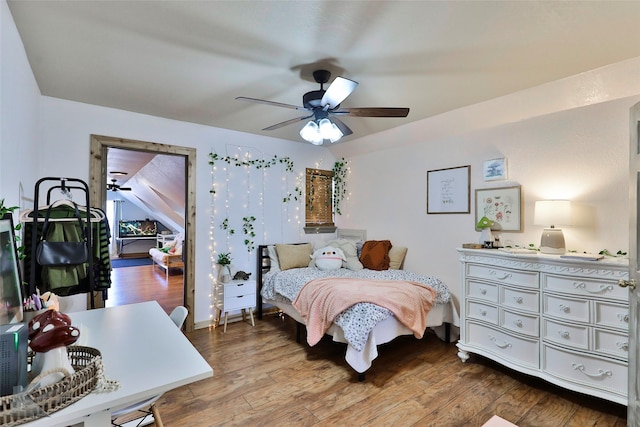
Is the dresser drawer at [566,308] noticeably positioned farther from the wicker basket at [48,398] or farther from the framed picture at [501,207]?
the wicker basket at [48,398]

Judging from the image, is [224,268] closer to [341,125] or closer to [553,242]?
[341,125]

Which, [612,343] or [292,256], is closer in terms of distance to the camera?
[612,343]

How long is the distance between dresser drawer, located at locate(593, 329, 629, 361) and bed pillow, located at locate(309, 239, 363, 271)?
231 cm

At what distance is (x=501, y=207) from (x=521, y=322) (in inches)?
43.2

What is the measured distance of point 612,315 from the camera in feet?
6.84

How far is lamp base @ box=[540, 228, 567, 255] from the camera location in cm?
251

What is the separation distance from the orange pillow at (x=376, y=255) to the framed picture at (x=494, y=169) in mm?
1431

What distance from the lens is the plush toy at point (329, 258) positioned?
391 cm

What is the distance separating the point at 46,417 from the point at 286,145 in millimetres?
3956

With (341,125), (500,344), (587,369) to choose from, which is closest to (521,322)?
(500,344)

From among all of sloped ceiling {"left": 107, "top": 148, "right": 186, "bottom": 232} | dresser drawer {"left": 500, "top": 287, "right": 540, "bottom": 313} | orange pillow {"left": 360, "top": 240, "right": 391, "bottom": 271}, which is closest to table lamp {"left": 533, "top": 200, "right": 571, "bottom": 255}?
dresser drawer {"left": 500, "top": 287, "right": 540, "bottom": 313}

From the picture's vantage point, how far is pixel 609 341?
82.4 inches

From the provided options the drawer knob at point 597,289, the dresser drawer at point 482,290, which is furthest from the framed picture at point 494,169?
the drawer knob at point 597,289

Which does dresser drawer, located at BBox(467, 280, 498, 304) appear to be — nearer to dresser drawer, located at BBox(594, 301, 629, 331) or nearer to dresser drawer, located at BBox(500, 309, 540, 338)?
dresser drawer, located at BBox(500, 309, 540, 338)
